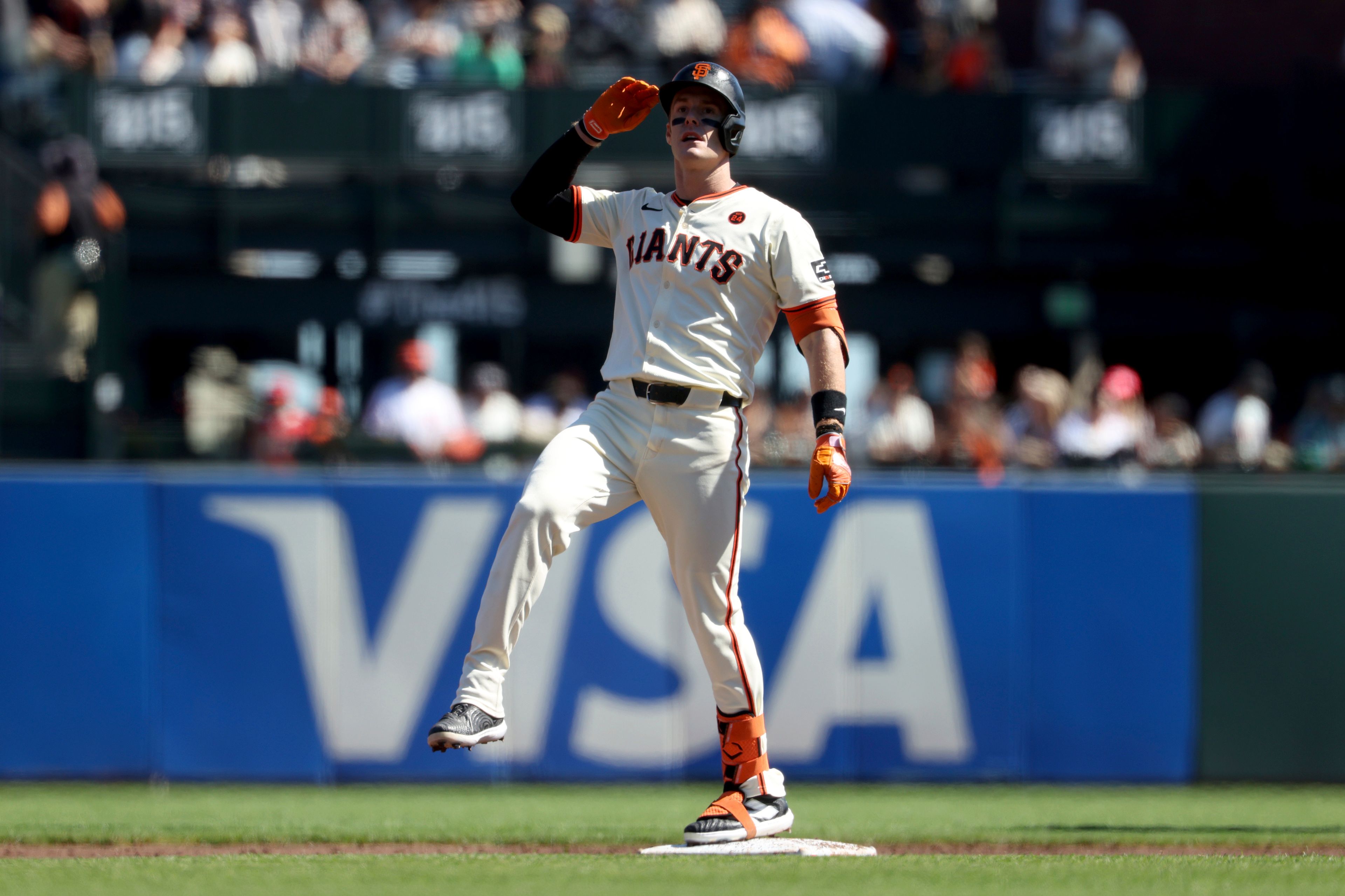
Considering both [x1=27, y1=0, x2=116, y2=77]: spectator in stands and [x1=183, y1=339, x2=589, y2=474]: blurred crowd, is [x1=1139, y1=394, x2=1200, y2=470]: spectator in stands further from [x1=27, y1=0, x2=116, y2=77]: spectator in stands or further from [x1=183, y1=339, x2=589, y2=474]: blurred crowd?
[x1=27, y1=0, x2=116, y2=77]: spectator in stands

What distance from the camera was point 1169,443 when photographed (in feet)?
30.7

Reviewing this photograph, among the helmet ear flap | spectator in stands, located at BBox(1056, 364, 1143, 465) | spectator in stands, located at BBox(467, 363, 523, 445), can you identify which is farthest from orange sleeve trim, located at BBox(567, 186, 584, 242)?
spectator in stands, located at BBox(1056, 364, 1143, 465)

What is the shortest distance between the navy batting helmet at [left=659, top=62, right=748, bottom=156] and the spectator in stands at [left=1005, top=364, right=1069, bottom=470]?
4.91 meters

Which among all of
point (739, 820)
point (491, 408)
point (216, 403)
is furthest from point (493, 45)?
point (739, 820)

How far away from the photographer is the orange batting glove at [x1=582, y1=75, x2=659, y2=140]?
15.4 ft

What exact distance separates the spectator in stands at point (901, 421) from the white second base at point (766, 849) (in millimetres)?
4846

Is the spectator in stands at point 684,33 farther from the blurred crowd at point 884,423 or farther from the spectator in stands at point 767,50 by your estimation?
the blurred crowd at point 884,423

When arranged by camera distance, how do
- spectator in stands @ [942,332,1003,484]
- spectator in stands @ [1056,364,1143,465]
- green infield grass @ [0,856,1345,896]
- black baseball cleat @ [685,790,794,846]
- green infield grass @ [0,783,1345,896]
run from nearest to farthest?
green infield grass @ [0,856,1345,896] → green infield grass @ [0,783,1345,896] → black baseball cleat @ [685,790,794,846] → spectator in stands @ [942,332,1003,484] → spectator in stands @ [1056,364,1143,465]

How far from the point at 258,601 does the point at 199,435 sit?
2.55 metres

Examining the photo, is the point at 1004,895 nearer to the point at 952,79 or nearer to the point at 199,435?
the point at 199,435

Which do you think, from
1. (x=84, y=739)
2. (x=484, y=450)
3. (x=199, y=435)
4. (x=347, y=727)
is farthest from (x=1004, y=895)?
(x=199, y=435)

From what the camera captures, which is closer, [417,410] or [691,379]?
[691,379]

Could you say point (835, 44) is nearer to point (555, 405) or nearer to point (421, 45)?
Answer: point (421, 45)

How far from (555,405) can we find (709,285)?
638 cm
